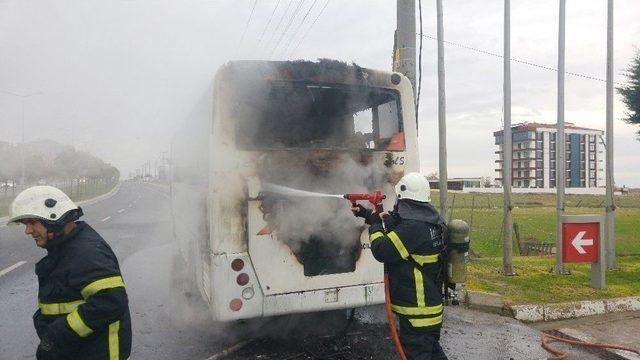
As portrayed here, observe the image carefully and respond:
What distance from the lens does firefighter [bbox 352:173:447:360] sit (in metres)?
3.17

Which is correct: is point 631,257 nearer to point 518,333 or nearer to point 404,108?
point 518,333

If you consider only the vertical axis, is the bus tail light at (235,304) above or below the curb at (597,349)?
above

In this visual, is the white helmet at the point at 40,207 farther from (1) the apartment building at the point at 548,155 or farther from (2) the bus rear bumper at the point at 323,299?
(1) the apartment building at the point at 548,155

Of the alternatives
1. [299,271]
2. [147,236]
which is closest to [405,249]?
[299,271]

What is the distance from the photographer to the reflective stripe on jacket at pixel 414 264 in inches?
124

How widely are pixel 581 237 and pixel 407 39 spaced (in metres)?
4.02

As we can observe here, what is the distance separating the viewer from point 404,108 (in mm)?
4980

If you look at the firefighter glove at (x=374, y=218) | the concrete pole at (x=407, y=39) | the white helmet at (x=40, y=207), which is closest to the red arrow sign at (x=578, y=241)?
the concrete pole at (x=407, y=39)

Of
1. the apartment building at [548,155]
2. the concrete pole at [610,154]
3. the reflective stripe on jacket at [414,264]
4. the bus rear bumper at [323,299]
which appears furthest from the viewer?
the apartment building at [548,155]

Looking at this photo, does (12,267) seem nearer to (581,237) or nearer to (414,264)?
(414,264)

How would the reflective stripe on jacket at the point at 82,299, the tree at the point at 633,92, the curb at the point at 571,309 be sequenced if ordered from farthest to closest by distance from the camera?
the tree at the point at 633,92 → the curb at the point at 571,309 → the reflective stripe on jacket at the point at 82,299

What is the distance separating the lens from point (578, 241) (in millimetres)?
6832

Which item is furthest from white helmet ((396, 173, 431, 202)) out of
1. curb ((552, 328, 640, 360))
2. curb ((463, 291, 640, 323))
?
curb ((463, 291, 640, 323))

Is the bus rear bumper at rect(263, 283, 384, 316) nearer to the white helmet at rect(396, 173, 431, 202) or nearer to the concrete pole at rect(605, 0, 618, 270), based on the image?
the white helmet at rect(396, 173, 431, 202)
